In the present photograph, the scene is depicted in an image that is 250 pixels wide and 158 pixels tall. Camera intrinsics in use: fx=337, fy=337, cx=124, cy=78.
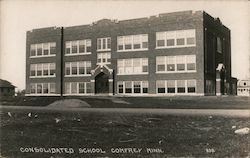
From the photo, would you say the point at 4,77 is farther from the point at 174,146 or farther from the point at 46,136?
the point at 174,146

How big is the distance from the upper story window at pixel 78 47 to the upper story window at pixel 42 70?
5.17 ft

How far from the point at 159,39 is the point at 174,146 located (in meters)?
11.3

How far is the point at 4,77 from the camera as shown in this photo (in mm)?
14711

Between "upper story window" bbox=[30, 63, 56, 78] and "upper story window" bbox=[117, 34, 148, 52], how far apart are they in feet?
16.8

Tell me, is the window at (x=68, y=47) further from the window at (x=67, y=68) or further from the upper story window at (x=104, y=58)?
the upper story window at (x=104, y=58)

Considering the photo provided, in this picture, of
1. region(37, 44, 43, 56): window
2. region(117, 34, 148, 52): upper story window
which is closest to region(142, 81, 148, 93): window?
region(117, 34, 148, 52): upper story window

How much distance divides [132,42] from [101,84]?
381 centimetres

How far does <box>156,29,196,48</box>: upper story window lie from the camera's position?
68.9 ft

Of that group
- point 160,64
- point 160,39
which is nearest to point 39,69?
point 160,64

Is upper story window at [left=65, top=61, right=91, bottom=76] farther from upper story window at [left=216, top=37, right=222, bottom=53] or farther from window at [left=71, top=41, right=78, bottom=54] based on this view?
upper story window at [left=216, top=37, right=222, bottom=53]

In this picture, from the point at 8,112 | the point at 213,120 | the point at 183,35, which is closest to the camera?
the point at 213,120

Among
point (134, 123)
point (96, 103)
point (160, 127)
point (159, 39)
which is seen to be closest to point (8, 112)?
point (96, 103)

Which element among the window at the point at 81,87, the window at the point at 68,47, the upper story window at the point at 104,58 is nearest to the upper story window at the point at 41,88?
the window at the point at 81,87

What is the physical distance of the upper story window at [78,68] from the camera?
79.0 feet
